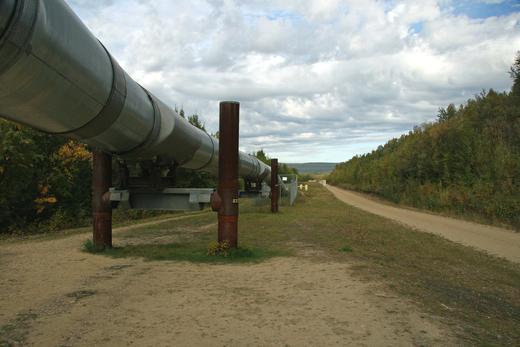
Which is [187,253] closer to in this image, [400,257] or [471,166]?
[400,257]

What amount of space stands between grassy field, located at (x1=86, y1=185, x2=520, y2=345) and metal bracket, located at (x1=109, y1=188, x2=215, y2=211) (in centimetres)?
97

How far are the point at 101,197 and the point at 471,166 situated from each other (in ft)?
82.4

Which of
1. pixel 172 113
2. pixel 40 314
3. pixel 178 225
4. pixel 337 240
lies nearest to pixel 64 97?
pixel 40 314

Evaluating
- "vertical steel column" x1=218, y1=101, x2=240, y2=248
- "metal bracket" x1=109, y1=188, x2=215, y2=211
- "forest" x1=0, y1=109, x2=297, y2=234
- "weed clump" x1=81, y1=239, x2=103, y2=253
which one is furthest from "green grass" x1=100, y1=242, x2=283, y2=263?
"forest" x1=0, y1=109, x2=297, y2=234

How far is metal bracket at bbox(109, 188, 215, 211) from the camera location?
8969 millimetres

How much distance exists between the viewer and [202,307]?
5.29m

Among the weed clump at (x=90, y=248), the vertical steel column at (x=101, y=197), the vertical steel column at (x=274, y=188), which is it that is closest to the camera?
the vertical steel column at (x=101, y=197)

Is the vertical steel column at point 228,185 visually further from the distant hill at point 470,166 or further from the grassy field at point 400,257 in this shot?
the distant hill at point 470,166

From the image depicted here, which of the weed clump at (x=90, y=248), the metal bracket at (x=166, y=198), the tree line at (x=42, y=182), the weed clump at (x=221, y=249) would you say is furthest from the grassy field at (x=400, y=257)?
the tree line at (x=42, y=182)

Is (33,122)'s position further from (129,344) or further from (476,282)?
(476,282)

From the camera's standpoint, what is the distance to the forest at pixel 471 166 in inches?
883

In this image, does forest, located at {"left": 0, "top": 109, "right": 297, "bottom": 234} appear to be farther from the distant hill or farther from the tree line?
the distant hill

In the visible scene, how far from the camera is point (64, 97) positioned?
192 inches

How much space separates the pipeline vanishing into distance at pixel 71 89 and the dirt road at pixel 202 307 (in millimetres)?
2166
